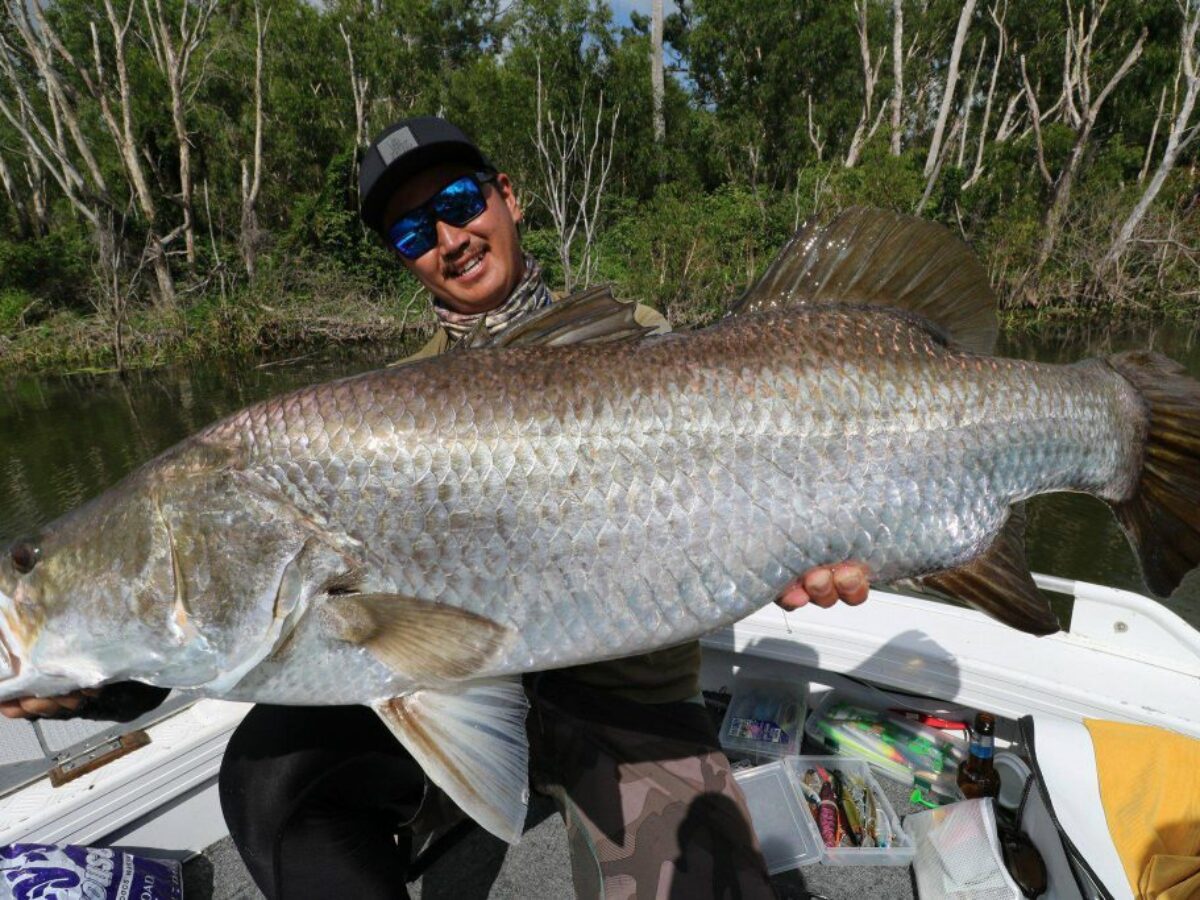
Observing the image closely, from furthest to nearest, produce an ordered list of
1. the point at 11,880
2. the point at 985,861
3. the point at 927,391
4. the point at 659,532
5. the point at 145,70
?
the point at 145,70 → the point at 985,861 → the point at 11,880 → the point at 927,391 → the point at 659,532

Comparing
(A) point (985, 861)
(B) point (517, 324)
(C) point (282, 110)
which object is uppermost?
(C) point (282, 110)

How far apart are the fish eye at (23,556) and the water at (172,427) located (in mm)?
4140

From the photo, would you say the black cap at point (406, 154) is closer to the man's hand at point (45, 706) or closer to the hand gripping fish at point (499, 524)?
the hand gripping fish at point (499, 524)

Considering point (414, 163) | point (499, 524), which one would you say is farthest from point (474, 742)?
point (414, 163)

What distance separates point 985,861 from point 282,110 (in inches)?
1391

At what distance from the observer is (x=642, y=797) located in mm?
1990

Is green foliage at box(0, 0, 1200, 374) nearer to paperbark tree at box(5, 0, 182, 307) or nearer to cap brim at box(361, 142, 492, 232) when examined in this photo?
paperbark tree at box(5, 0, 182, 307)

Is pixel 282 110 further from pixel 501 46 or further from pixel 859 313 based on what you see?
pixel 859 313

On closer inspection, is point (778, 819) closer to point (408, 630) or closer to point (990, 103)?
point (408, 630)

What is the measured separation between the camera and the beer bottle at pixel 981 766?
242cm

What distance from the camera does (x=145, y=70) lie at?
27.3 m

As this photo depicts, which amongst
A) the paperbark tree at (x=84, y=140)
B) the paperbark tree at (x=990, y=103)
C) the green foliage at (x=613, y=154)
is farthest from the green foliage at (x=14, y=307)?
the paperbark tree at (x=990, y=103)

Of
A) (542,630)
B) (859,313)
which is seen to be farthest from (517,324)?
(859,313)

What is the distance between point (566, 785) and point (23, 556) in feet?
4.92
